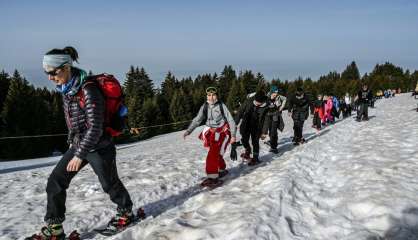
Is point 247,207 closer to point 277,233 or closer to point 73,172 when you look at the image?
point 277,233

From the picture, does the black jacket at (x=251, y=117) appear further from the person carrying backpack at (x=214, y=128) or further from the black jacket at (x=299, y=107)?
the black jacket at (x=299, y=107)

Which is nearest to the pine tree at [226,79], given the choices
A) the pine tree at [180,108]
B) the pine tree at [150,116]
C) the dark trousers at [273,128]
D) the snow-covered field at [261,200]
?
the pine tree at [180,108]

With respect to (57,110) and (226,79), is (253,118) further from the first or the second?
Answer: (226,79)

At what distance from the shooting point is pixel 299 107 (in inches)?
571

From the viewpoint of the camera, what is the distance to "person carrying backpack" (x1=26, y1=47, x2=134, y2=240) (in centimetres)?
459

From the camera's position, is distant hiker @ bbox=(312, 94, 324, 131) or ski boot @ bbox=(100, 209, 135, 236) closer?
ski boot @ bbox=(100, 209, 135, 236)

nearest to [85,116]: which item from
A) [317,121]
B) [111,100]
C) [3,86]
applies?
[111,100]

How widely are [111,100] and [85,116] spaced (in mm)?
363

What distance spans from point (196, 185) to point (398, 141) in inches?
268

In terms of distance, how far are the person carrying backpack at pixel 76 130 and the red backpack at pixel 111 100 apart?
0.02 meters

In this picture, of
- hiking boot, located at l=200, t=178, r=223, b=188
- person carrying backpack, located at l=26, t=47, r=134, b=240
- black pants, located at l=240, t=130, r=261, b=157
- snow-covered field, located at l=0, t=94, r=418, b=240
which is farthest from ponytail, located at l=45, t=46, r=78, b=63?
black pants, located at l=240, t=130, r=261, b=157

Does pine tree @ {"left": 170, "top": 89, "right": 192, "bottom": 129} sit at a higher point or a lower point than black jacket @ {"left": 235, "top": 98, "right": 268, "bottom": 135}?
lower

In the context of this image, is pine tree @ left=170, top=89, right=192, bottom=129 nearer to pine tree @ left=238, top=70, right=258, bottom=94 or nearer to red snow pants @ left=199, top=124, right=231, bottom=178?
pine tree @ left=238, top=70, right=258, bottom=94

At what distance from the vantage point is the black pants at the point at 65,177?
15.8ft
